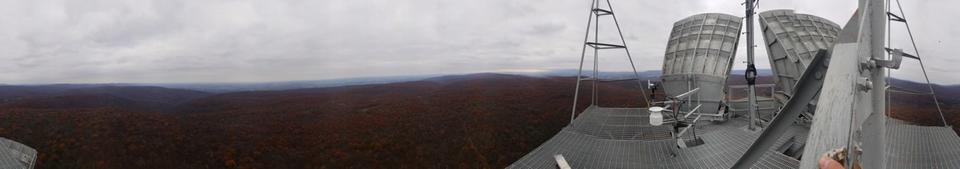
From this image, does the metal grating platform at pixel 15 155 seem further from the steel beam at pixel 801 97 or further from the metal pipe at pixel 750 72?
the metal pipe at pixel 750 72

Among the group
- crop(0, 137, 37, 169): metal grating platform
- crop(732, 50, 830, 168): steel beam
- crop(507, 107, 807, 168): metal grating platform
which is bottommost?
crop(507, 107, 807, 168): metal grating platform

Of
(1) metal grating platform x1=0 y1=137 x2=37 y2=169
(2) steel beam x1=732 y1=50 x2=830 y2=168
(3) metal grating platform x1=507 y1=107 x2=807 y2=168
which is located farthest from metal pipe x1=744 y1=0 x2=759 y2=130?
(1) metal grating platform x1=0 y1=137 x2=37 y2=169

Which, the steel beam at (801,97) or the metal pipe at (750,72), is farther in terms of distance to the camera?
the metal pipe at (750,72)

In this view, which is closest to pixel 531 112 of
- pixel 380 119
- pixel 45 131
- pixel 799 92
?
pixel 380 119

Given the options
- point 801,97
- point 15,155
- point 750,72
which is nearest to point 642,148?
point 750,72

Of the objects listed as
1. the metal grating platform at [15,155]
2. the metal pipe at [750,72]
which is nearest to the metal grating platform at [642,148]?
the metal pipe at [750,72]

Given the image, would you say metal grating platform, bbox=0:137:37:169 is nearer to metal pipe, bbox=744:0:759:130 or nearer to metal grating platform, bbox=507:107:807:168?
metal grating platform, bbox=507:107:807:168

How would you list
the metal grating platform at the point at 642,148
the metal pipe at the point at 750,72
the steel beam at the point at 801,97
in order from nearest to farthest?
the steel beam at the point at 801,97 < the metal grating platform at the point at 642,148 < the metal pipe at the point at 750,72

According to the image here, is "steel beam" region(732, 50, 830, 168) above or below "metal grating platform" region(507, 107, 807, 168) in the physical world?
above
